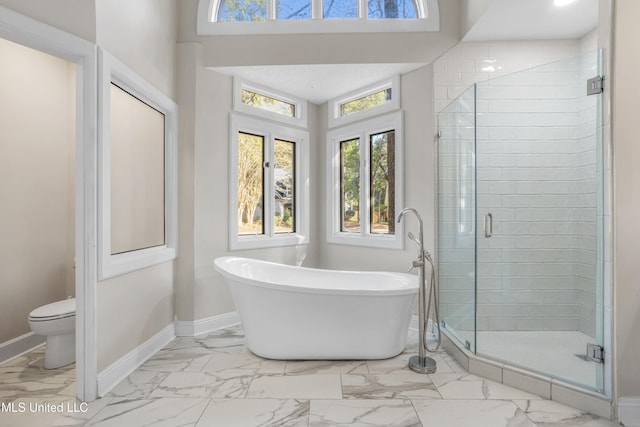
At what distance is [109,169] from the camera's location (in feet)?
6.50

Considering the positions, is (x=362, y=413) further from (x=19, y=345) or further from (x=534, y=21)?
(x=534, y=21)

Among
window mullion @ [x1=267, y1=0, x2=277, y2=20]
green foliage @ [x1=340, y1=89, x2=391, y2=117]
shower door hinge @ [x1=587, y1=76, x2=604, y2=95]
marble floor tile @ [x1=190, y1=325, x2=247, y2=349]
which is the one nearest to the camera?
shower door hinge @ [x1=587, y1=76, x2=604, y2=95]

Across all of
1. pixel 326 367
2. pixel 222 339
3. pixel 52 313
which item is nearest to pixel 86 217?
pixel 52 313

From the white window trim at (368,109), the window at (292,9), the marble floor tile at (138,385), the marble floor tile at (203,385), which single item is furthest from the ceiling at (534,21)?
the marble floor tile at (138,385)

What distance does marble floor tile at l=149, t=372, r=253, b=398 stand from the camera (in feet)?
6.28

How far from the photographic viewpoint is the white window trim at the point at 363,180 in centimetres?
304

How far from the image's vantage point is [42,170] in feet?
8.66

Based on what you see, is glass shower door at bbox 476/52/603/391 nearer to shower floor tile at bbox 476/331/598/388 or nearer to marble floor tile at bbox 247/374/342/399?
shower floor tile at bbox 476/331/598/388

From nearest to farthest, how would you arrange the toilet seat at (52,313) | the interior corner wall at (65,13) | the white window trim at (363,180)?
the interior corner wall at (65,13)
the toilet seat at (52,313)
the white window trim at (363,180)

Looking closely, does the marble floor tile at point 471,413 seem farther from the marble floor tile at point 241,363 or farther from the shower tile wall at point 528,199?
the marble floor tile at point 241,363

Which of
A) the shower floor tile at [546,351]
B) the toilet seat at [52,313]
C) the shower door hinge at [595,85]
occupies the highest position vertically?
the shower door hinge at [595,85]

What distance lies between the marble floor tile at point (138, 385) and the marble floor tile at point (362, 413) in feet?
3.32

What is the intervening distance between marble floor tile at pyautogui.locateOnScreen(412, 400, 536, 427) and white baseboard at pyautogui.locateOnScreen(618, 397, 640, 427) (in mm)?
460

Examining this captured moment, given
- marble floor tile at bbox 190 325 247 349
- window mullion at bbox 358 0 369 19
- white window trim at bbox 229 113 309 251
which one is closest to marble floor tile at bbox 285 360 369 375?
marble floor tile at bbox 190 325 247 349
